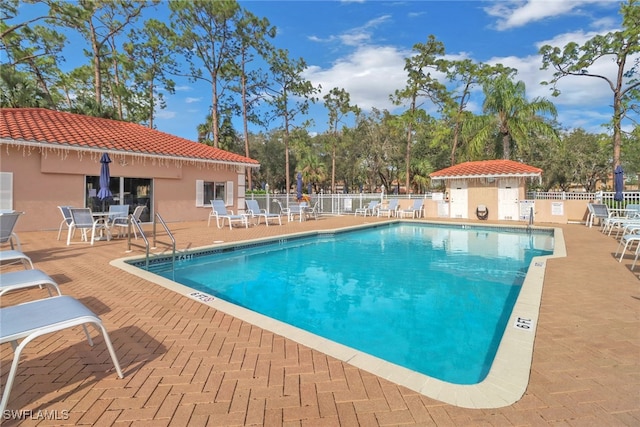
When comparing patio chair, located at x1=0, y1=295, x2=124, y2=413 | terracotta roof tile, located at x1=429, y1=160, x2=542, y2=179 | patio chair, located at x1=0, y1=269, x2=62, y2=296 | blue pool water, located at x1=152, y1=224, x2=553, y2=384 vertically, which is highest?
terracotta roof tile, located at x1=429, y1=160, x2=542, y2=179

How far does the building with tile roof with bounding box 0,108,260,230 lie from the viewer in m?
10.2

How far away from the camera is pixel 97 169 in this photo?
463 inches

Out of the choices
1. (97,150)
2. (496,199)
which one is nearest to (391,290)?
(97,150)

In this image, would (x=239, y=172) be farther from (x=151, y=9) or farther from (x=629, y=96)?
(x=629, y=96)

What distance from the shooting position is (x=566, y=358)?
8.50 ft

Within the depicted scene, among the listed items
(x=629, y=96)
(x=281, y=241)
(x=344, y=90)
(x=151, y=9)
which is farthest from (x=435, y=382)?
(x=344, y=90)

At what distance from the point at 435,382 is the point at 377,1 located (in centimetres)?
1251

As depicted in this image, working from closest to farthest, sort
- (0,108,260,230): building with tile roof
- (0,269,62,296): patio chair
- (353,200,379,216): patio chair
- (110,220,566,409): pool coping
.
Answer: (110,220,566,409): pool coping, (0,269,62,296): patio chair, (0,108,260,230): building with tile roof, (353,200,379,216): patio chair

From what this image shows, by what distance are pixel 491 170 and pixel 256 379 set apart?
17188 millimetres

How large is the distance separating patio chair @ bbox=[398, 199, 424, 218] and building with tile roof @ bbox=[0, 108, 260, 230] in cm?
850

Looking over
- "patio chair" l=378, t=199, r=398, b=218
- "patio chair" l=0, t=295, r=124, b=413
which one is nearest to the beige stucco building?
"patio chair" l=378, t=199, r=398, b=218

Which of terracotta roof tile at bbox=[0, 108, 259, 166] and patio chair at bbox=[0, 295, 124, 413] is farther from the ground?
terracotta roof tile at bbox=[0, 108, 259, 166]

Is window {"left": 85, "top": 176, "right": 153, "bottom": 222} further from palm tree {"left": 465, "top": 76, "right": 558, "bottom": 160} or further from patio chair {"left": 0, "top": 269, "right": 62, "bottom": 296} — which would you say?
palm tree {"left": 465, "top": 76, "right": 558, "bottom": 160}

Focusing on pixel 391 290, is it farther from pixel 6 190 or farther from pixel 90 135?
pixel 90 135
